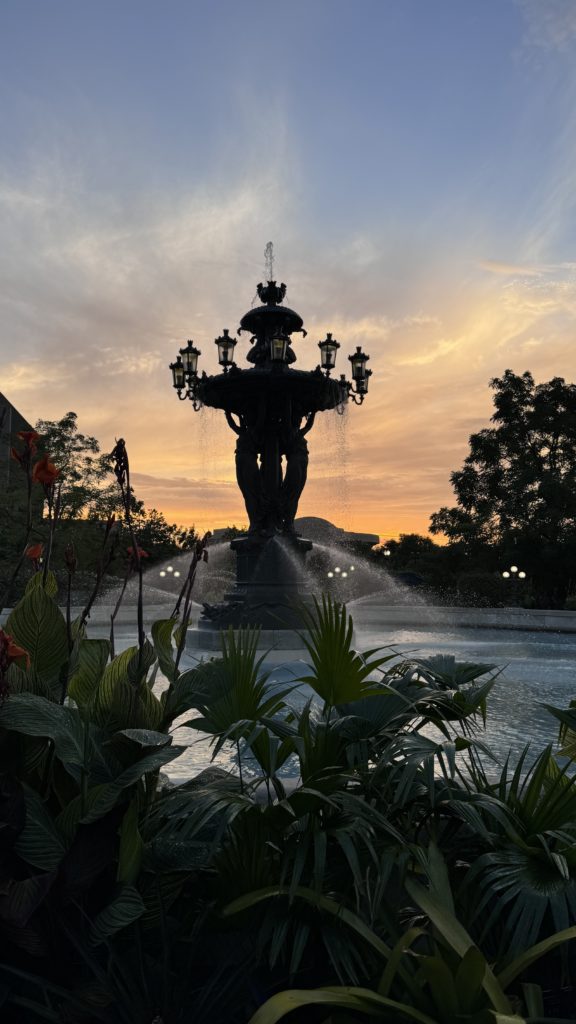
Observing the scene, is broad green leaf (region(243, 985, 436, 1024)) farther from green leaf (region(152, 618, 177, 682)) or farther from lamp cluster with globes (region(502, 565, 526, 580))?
lamp cluster with globes (region(502, 565, 526, 580))

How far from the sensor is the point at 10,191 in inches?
589

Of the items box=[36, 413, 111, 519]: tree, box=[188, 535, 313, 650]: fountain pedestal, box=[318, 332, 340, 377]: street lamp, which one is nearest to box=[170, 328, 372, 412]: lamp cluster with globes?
box=[318, 332, 340, 377]: street lamp

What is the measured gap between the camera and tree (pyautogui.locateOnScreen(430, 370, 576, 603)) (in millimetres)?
32188

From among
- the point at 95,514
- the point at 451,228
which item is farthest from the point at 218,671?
the point at 95,514

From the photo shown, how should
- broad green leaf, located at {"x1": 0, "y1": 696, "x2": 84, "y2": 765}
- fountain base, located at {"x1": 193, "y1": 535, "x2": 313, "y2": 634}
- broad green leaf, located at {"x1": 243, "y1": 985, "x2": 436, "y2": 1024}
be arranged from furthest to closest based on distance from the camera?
fountain base, located at {"x1": 193, "y1": 535, "x2": 313, "y2": 634} < broad green leaf, located at {"x1": 0, "y1": 696, "x2": 84, "y2": 765} < broad green leaf, located at {"x1": 243, "y1": 985, "x2": 436, "y2": 1024}

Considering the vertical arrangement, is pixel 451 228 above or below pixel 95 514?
above

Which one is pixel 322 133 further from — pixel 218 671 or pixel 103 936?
pixel 103 936

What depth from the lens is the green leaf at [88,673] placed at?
2.56 meters

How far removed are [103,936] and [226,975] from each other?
1.55ft

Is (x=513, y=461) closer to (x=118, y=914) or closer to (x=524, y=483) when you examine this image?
(x=524, y=483)

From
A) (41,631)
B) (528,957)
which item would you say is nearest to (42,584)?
(41,631)

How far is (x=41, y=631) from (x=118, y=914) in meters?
1.03

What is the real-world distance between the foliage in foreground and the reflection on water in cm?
27

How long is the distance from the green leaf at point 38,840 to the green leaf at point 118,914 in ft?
0.73
